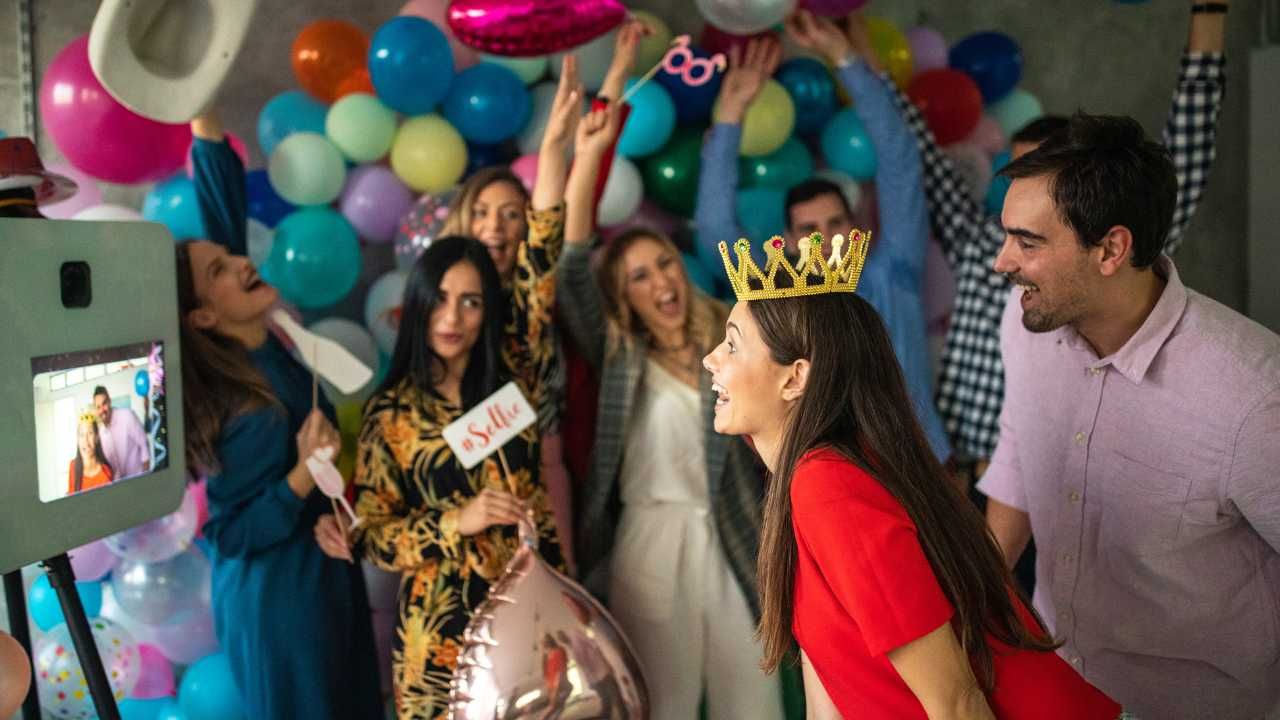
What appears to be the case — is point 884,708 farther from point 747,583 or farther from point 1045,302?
point 747,583

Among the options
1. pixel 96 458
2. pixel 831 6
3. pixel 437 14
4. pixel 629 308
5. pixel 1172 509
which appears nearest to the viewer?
pixel 1172 509

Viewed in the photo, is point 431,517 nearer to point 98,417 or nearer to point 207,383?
point 207,383

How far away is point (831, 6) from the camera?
319 centimetres

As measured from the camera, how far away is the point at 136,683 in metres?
2.70

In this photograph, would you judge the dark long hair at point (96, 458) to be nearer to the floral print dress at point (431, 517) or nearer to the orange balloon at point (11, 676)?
the orange balloon at point (11, 676)

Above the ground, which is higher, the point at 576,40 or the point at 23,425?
the point at 576,40

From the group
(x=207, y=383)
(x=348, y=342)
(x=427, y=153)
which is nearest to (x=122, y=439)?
(x=207, y=383)

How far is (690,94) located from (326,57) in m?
0.94

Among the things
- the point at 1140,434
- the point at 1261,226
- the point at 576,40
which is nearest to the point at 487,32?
the point at 576,40

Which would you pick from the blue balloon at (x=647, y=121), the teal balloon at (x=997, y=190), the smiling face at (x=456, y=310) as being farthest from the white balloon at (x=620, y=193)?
the teal balloon at (x=997, y=190)

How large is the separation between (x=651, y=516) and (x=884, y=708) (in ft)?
4.42

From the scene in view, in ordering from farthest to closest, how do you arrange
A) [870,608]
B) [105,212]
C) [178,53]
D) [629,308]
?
[629,308], [105,212], [178,53], [870,608]

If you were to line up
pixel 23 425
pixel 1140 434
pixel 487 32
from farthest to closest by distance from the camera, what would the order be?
1. pixel 487 32
2. pixel 1140 434
3. pixel 23 425

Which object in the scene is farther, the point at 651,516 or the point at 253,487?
the point at 651,516
